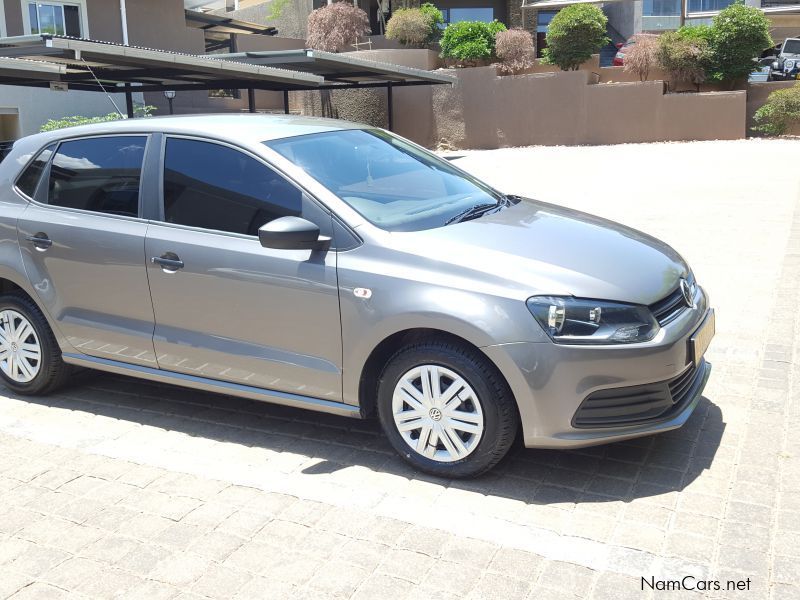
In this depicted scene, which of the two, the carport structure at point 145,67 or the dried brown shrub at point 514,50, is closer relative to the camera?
the carport structure at point 145,67

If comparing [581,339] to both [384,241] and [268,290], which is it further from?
[268,290]

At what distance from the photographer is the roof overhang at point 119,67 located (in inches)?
375

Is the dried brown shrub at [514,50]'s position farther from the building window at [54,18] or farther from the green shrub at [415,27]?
the building window at [54,18]

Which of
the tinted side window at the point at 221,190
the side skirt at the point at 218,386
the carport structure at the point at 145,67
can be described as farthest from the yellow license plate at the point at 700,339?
the carport structure at the point at 145,67

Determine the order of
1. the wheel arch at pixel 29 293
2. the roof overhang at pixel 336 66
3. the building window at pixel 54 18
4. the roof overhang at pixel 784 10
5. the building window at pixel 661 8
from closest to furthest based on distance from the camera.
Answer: the wheel arch at pixel 29 293, the roof overhang at pixel 336 66, the building window at pixel 54 18, the roof overhang at pixel 784 10, the building window at pixel 661 8

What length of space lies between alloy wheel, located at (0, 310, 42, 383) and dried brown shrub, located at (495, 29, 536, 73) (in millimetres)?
21267

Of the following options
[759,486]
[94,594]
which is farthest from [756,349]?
[94,594]

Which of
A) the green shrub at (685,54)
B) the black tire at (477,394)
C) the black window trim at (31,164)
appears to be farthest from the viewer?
the green shrub at (685,54)

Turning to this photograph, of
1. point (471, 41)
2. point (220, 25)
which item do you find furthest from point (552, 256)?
point (220, 25)

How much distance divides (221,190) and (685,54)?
2106 centimetres

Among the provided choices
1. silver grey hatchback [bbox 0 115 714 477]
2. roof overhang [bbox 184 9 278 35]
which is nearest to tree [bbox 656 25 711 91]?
roof overhang [bbox 184 9 278 35]

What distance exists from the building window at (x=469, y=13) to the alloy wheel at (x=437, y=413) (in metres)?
31.6

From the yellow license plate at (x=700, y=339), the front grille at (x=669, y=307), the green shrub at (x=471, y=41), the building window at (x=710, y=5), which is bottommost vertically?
the yellow license plate at (x=700, y=339)

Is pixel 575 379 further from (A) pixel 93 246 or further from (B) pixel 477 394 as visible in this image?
(A) pixel 93 246
